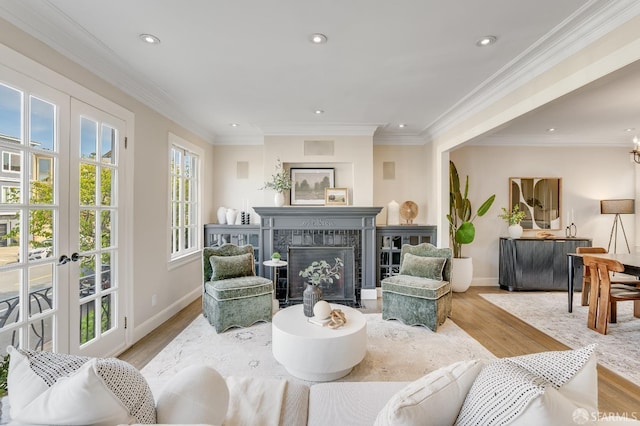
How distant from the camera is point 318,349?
2354 mm

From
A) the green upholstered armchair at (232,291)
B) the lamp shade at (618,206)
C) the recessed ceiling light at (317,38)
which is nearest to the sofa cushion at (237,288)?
the green upholstered armchair at (232,291)

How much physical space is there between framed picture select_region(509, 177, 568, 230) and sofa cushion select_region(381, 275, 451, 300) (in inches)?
115

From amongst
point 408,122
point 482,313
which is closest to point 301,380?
point 482,313

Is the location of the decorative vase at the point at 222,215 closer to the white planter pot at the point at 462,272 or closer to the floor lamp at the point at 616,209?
the white planter pot at the point at 462,272

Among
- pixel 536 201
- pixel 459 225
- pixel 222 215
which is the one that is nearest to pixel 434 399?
pixel 222 215

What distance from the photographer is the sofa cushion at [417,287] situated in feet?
11.3

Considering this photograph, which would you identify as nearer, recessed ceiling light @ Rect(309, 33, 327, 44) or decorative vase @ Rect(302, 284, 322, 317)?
recessed ceiling light @ Rect(309, 33, 327, 44)

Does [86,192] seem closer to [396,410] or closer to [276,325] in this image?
[276,325]

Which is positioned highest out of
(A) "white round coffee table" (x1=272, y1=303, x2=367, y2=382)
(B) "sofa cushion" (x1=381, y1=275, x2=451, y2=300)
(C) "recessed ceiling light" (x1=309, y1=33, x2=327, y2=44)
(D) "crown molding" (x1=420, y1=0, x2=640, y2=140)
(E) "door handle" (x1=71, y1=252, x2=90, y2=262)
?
(C) "recessed ceiling light" (x1=309, y1=33, x2=327, y2=44)

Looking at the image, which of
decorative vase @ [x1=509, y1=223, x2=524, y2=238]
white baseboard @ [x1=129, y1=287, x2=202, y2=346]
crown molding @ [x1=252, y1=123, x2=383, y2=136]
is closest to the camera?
white baseboard @ [x1=129, y1=287, x2=202, y2=346]

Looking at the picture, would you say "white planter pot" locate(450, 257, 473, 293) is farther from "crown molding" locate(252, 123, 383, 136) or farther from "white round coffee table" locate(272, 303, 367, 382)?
"white round coffee table" locate(272, 303, 367, 382)

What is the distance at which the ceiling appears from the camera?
1.99 metres

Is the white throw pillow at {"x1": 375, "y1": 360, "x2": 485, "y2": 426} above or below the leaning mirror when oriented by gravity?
below

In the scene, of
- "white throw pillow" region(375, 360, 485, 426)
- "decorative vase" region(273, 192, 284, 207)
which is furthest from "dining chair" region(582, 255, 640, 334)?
"decorative vase" region(273, 192, 284, 207)
